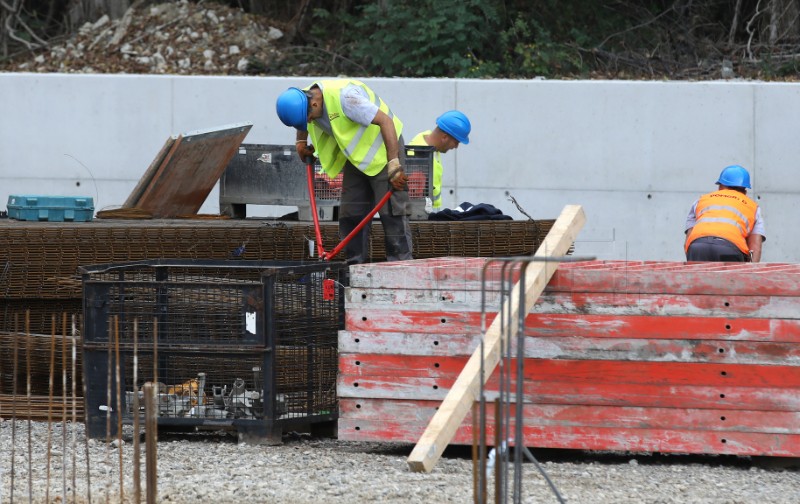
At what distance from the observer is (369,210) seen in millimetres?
8414

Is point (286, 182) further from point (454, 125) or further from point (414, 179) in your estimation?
point (454, 125)

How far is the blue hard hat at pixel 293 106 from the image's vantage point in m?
7.96

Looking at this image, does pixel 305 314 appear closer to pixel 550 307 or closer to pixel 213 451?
pixel 213 451

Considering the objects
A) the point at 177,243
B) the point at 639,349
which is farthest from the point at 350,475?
the point at 177,243

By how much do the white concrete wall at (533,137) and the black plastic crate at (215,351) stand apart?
571 centimetres

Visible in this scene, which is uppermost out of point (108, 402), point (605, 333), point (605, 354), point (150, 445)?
point (605, 333)

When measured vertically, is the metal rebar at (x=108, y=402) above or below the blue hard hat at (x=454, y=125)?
below

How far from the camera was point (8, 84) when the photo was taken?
13.1 metres

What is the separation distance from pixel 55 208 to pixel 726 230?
183 inches

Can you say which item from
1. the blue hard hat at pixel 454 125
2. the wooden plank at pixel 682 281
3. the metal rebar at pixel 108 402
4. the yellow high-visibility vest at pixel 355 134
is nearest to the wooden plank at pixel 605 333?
the wooden plank at pixel 682 281

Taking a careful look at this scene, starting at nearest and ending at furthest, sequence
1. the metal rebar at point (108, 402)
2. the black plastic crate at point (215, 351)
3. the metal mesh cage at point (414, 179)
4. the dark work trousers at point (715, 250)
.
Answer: the metal rebar at point (108, 402), the black plastic crate at point (215, 351), the dark work trousers at point (715, 250), the metal mesh cage at point (414, 179)

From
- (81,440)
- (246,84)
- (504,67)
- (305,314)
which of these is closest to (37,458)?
(81,440)

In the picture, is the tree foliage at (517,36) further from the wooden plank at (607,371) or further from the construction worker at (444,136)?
the wooden plank at (607,371)

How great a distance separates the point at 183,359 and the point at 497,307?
5.85 feet
